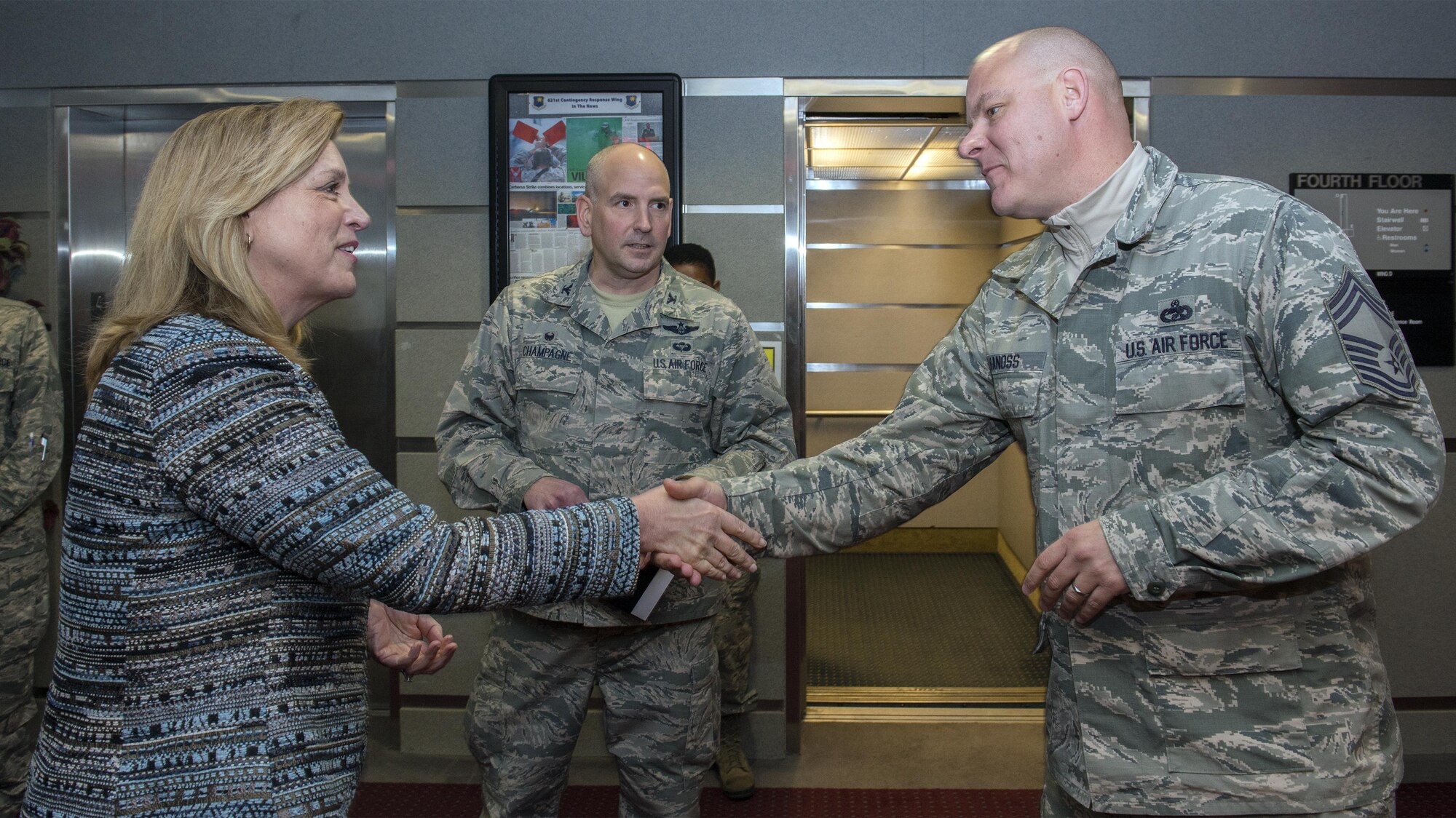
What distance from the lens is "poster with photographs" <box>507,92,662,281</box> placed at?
353 cm

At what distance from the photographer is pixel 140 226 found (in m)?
1.37

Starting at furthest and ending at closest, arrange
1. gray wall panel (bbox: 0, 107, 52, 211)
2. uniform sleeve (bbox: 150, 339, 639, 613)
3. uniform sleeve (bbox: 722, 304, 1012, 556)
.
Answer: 1. gray wall panel (bbox: 0, 107, 52, 211)
2. uniform sleeve (bbox: 722, 304, 1012, 556)
3. uniform sleeve (bbox: 150, 339, 639, 613)

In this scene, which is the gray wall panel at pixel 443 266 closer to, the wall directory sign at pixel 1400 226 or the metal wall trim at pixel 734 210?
the metal wall trim at pixel 734 210

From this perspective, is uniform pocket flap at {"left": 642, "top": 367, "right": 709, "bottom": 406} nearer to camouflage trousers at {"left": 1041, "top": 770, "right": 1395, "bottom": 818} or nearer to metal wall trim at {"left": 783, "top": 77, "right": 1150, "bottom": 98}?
camouflage trousers at {"left": 1041, "top": 770, "right": 1395, "bottom": 818}

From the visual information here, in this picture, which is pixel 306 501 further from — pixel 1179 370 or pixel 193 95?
pixel 193 95

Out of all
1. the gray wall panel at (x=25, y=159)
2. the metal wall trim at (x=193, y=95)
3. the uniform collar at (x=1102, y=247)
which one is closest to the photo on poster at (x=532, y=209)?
the metal wall trim at (x=193, y=95)

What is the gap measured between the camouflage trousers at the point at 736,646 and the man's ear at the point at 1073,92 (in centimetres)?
204

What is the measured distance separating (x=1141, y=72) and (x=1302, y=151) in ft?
2.15

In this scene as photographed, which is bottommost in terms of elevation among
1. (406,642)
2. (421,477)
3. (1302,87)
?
(406,642)

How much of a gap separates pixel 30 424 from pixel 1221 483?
129 inches

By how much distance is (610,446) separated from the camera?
2.41m

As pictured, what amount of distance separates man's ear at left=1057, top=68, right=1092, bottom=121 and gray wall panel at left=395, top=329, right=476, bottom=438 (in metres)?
2.49

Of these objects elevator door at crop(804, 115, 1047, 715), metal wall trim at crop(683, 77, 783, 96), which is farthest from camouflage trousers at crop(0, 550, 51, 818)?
elevator door at crop(804, 115, 1047, 715)

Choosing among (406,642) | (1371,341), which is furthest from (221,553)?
(1371,341)
